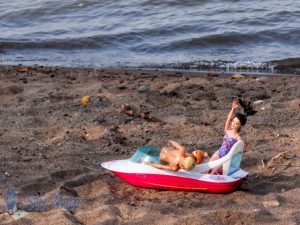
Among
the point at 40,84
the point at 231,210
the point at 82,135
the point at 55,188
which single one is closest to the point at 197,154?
the point at 231,210

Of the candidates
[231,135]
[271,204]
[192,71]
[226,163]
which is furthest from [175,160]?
[192,71]

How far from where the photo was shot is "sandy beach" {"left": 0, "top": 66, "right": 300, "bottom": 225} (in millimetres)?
4246

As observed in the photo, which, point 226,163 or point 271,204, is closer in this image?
point 271,204

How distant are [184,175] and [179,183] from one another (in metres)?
0.08

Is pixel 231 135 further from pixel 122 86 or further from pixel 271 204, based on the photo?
pixel 122 86

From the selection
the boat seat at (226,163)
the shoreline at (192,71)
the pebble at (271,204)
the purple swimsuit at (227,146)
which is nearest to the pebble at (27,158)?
the boat seat at (226,163)

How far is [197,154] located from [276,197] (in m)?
0.63

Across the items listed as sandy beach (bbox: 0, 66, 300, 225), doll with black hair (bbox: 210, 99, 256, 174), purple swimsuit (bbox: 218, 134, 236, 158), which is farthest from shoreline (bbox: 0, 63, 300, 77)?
purple swimsuit (bbox: 218, 134, 236, 158)

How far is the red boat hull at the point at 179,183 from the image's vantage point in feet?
14.8

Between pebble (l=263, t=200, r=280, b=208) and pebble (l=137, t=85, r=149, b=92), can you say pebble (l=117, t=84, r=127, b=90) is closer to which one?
pebble (l=137, t=85, r=149, b=92)

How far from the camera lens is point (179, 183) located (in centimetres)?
452

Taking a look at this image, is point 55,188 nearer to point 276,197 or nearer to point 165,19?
point 276,197

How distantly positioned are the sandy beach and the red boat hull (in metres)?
0.06

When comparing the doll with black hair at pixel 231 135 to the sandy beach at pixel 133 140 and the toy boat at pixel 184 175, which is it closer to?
the toy boat at pixel 184 175
